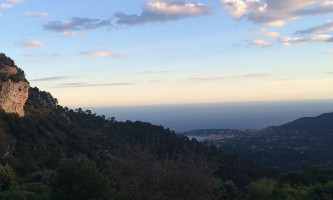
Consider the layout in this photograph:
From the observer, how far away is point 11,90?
45.9 m

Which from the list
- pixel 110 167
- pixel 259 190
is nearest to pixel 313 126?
pixel 259 190

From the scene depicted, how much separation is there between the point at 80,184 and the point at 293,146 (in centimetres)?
10222

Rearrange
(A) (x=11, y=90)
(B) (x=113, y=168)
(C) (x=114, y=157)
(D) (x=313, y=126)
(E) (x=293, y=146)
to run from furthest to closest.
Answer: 1. (D) (x=313, y=126)
2. (E) (x=293, y=146)
3. (A) (x=11, y=90)
4. (C) (x=114, y=157)
5. (B) (x=113, y=168)

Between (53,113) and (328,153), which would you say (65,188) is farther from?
(328,153)

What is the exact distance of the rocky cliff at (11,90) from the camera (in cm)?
4509

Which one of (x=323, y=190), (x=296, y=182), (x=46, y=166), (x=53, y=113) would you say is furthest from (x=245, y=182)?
(x=53, y=113)

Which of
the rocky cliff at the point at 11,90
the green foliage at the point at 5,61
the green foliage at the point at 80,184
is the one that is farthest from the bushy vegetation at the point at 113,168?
the green foliage at the point at 5,61

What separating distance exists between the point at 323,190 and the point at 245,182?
88.9ft

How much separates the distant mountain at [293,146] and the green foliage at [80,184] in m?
62.6

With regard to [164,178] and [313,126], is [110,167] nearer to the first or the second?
[164,178]

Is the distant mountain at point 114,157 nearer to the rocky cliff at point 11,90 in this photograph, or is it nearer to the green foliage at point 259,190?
the rocky cliff at point 11,90

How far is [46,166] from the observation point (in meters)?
39.9

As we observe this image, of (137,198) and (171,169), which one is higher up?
(171,169)

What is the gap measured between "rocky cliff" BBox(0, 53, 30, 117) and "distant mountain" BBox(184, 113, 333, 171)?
58.2 metres
